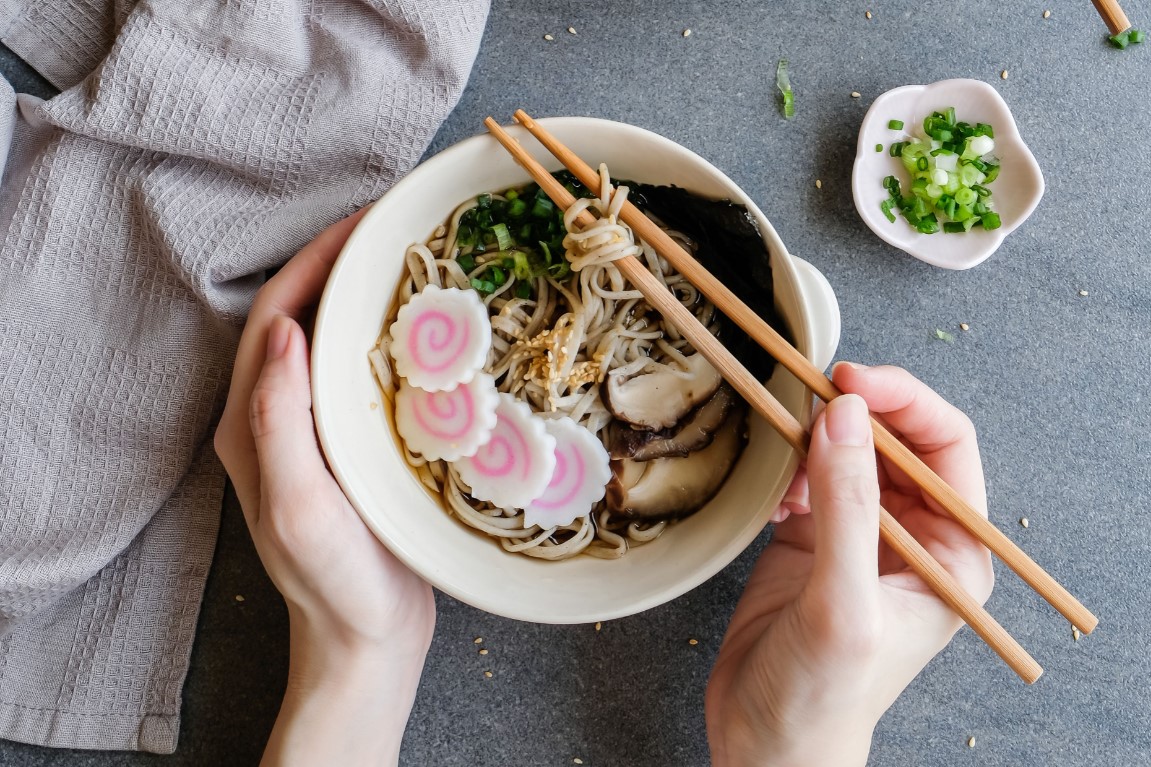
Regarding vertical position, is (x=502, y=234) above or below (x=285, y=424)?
above

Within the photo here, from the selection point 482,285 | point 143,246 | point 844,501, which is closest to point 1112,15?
point 844,501

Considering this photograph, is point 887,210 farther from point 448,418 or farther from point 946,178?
point 448,418

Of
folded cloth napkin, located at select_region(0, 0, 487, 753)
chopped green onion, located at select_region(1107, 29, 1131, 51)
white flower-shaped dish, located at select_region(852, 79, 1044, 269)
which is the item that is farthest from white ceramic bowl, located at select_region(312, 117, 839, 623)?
chopped green onion, located at select_region(1107, 29, 1131, 51)

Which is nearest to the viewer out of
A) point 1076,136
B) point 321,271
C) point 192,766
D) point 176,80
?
point 321,271

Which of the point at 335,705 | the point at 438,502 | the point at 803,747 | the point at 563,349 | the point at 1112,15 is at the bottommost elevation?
the point at 335,705

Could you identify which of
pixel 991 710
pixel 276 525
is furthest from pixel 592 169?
pixel 991 710

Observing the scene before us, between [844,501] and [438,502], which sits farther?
[438,502]

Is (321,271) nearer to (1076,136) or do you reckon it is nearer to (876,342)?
(876,342)
